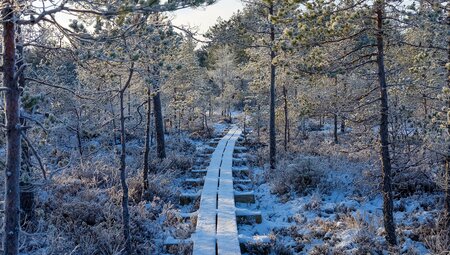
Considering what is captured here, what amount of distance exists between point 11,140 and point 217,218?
241 inches

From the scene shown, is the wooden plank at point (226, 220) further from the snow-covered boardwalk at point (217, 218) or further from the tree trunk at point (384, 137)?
the tree trunk at point (384, 137)

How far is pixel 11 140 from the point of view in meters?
3.95

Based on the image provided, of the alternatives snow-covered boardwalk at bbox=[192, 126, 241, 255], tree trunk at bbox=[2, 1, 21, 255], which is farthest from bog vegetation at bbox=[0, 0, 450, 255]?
snow-covered boardwalk at bbox=[192, 126, 241, 255]

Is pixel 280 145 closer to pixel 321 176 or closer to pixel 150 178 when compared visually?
pixel 321 176

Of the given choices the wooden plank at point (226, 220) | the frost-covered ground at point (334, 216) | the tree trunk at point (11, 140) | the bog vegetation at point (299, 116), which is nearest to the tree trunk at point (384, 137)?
the bog vegetation at point (299, 116)

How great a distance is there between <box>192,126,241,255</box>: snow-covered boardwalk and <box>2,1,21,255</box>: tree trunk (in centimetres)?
399

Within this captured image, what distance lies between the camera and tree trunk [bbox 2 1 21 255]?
154 inches

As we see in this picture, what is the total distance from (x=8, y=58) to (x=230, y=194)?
8.31m

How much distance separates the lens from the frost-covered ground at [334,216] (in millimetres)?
7848

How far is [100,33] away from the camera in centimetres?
443

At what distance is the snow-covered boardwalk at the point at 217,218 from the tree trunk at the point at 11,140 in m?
3.99

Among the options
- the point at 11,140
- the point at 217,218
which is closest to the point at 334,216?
the point at 217,218

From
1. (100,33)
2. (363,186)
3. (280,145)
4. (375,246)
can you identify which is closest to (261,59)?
(280,145)

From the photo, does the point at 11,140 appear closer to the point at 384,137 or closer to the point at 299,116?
the point at 384,137
